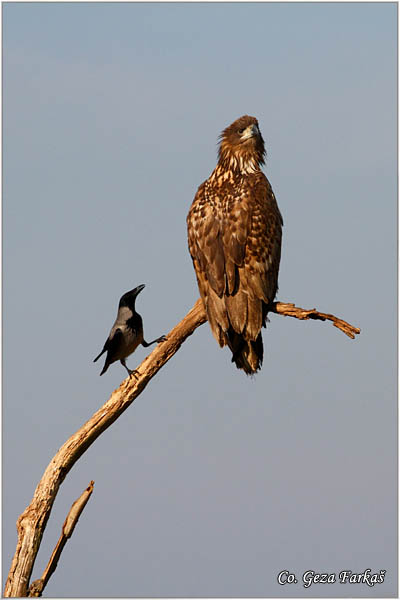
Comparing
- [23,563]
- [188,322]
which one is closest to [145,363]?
[188,322]

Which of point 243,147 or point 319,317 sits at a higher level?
point 243,147

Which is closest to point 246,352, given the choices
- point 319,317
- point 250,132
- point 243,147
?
point 319,317

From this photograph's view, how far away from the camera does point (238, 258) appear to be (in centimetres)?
1213

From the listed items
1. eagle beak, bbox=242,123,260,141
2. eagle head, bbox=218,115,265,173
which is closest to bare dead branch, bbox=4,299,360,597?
eagle head, bbox=218,115,265,173

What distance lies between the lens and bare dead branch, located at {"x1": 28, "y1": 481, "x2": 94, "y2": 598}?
11797 millimetres

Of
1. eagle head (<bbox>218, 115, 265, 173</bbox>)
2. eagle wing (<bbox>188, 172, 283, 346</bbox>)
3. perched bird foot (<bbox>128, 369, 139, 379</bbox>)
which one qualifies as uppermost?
eagle head (<bbox>218, 115, 265, 173</bbox>)

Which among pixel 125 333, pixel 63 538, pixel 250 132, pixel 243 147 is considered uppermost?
pixel 250 132

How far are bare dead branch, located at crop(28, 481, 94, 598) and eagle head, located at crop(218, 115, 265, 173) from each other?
423 centimetres

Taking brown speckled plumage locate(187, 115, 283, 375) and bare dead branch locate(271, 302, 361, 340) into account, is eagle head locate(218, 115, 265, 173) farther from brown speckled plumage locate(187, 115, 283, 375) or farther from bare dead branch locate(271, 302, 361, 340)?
bare dead branch locate(271, 302, 361, 340)

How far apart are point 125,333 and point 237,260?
1.70 metres

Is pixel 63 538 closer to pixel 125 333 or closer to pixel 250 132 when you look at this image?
pixel 125 333

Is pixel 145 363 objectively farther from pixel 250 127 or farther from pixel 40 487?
pixel 250 127

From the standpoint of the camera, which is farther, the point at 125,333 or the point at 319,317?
the point at 125,333

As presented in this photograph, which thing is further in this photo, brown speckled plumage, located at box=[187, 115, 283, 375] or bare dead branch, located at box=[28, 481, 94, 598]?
brown speckled plumage, located at box=[187, 115, 283, 375]
